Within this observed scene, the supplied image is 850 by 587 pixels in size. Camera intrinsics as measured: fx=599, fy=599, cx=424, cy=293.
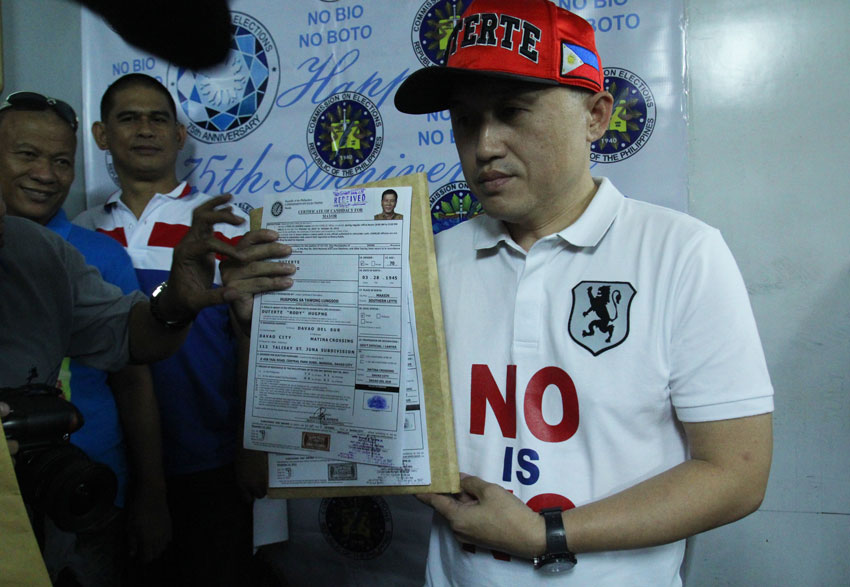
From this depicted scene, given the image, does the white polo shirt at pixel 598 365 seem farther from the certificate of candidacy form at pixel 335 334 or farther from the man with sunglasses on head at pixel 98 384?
the man with sunglasses on head at pixel 98 384

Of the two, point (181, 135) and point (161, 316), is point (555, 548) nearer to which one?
point (161, 316)

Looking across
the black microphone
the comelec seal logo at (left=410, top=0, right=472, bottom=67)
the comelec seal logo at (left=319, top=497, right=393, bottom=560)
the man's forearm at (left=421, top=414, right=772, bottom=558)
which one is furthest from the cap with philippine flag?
the comelec seal logo at (left=319, top=497, right=393, bottom=560)

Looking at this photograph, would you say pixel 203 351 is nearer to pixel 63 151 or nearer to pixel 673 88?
pixel 63 151

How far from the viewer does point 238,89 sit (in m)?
1.78

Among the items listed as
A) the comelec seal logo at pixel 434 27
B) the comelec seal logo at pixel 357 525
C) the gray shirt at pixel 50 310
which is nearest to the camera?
the gray shirt at pixel 50 310

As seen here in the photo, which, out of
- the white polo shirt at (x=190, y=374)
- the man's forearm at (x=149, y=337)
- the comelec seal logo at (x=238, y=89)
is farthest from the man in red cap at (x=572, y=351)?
the comelec seal logo at (x=238, y=89)

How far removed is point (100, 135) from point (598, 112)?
159cm

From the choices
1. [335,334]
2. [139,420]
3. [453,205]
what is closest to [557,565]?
[335,334]

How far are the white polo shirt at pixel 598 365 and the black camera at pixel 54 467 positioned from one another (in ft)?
1.47

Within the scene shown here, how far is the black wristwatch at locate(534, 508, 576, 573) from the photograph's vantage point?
68cm

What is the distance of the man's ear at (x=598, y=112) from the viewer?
81 centimetres

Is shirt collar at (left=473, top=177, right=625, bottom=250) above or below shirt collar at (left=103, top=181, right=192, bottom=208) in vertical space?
below

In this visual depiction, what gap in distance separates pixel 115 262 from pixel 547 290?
117 cm

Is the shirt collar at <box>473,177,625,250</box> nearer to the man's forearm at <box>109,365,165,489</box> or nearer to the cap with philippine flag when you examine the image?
the cap with philippine flag
